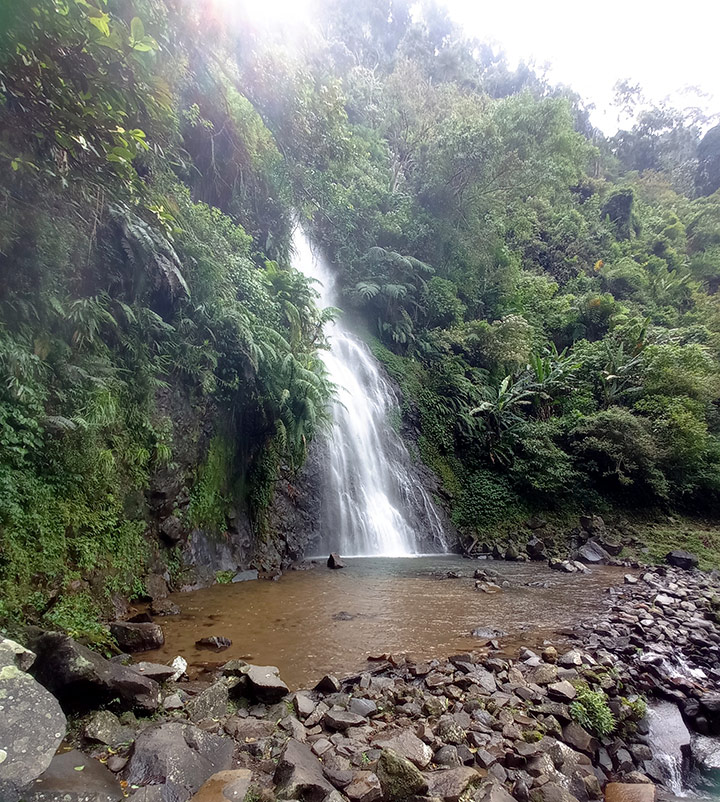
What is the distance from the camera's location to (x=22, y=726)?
6.41 feet

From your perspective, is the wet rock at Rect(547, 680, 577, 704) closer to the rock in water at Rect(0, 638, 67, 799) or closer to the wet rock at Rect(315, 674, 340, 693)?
the wet rock at Rect(315, 674, 340, 693)

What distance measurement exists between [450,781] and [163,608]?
162 inches

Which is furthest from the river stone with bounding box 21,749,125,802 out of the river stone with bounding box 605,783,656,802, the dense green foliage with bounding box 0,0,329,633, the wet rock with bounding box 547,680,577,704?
the wet rock with bounding box 547,680,577,704

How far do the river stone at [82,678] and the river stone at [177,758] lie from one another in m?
0.42

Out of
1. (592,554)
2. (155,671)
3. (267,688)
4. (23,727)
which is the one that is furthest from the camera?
(592,554)

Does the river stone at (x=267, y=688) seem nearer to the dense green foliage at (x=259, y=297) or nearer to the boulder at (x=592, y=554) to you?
the dense green foliage at (x=259, y=297)

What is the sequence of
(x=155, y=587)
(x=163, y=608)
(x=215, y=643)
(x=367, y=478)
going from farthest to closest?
(x=367, y=478) < (x=155, y=587) < (x=163, y=608) < (x=215, y=643)

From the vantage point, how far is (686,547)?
11.3 meters

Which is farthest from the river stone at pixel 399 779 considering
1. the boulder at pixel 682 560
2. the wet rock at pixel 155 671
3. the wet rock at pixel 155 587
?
the boulder at pixel 682 560

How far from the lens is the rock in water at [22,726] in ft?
5.93

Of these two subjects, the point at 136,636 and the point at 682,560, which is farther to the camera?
the point at 682,560

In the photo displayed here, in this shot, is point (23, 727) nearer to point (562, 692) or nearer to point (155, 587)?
point (562, 692)

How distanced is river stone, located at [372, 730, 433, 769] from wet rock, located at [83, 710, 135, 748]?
1.44 meters

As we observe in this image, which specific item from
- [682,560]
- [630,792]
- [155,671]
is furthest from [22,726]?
[682,560]
